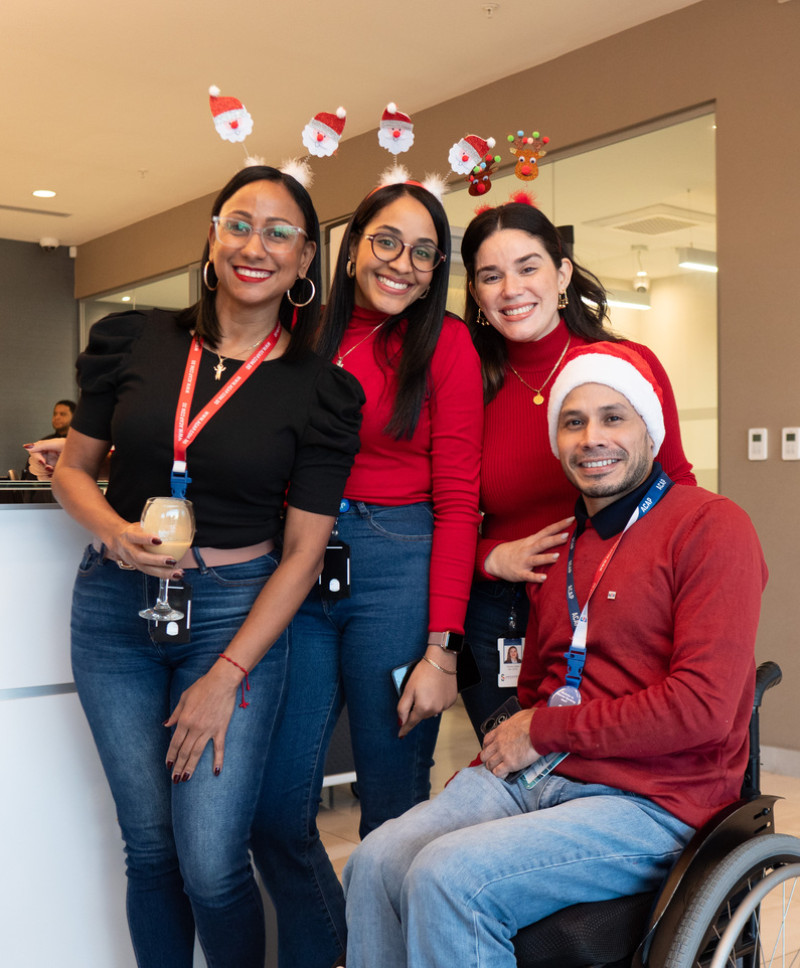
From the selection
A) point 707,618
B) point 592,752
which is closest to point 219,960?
point 592,752

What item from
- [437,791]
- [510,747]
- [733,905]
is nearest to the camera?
[733,905]

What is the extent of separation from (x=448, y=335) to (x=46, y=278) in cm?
979

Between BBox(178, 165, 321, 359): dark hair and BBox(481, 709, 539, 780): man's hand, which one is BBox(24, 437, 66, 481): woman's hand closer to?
BBox(178, 165, 321, 359): dark hair

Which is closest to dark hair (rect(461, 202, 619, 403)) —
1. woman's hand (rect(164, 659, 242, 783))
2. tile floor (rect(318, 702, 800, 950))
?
woman's hand (rect(164, 659, 242, 783))

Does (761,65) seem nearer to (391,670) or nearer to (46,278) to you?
(391,670)

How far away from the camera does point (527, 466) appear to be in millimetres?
1981

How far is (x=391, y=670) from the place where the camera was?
6.08 feet

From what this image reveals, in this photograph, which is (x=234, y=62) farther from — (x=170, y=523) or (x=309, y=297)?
(x=170, y=523)

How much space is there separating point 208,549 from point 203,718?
0.27 metres

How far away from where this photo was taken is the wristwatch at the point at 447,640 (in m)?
1.85

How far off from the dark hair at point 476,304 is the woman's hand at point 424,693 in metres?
0.55

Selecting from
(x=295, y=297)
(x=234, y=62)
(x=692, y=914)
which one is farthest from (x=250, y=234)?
(x=234, y=62)

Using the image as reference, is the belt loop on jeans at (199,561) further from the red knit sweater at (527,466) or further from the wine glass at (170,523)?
the red knit sweater at (527,466)

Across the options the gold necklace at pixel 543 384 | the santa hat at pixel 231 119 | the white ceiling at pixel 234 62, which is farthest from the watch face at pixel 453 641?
the white ceiling at pixel 234 62
